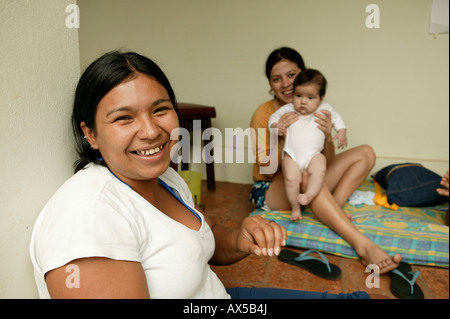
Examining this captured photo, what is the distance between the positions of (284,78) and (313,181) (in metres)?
0.78

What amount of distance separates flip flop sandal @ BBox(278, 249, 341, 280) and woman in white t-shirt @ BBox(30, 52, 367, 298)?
1.05 metres

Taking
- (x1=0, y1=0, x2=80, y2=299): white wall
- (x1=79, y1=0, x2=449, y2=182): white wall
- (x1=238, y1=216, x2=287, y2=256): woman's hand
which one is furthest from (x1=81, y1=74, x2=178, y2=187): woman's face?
(x1=79, y1=0, x2=449, y2=182): white wall

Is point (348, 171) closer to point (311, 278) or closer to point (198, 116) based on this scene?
point (311, 278)

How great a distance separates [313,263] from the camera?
2.03 metres

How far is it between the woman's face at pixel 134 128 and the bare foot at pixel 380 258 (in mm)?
1546

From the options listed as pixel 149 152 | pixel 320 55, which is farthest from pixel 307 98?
pixel 149 152

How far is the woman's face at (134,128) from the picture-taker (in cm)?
83

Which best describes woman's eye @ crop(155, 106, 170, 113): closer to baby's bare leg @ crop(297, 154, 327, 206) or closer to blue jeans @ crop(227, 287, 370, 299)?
blue jeans @ crop(227, 287, 370, 299)

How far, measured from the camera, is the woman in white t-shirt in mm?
665

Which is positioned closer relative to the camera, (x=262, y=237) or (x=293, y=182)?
(x=262, y=237)

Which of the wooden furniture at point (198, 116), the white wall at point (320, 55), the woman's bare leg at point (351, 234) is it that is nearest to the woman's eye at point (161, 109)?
the woman's bare leg at point (351, 234)
